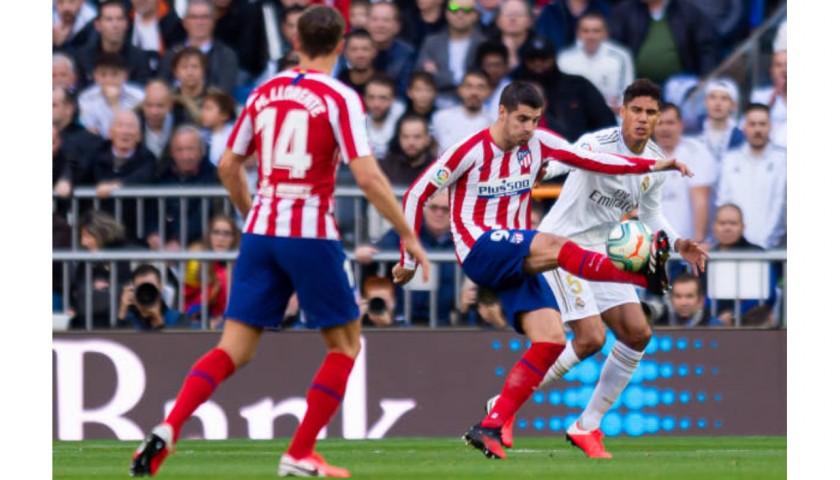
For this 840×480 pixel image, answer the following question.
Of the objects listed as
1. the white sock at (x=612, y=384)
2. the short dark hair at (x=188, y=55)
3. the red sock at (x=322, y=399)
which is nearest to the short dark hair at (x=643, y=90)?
the white sock at (x=612, y=384)

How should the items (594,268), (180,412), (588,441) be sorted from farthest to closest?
(588,441), (594,268), (180,412)

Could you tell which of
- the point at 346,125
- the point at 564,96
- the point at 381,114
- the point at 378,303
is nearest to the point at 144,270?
the point at 378,303

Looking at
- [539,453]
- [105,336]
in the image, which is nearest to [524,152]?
[539,453]

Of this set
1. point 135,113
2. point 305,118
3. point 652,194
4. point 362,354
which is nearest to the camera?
point 305,118

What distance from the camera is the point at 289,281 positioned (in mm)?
7945

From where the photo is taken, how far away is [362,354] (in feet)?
41.2

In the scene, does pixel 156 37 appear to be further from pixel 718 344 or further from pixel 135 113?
pixel 718 344

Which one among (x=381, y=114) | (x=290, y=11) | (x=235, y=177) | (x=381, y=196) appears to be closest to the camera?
(x=381, y=196)

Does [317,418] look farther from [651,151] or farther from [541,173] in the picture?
[651,151]

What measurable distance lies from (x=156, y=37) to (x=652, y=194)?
5.08 metres

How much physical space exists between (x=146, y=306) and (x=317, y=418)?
4.98 metres

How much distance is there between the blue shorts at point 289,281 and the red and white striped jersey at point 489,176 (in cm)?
186

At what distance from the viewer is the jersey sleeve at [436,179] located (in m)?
9.70

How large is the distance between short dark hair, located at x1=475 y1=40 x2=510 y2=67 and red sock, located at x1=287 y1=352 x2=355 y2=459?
5.94 metres
